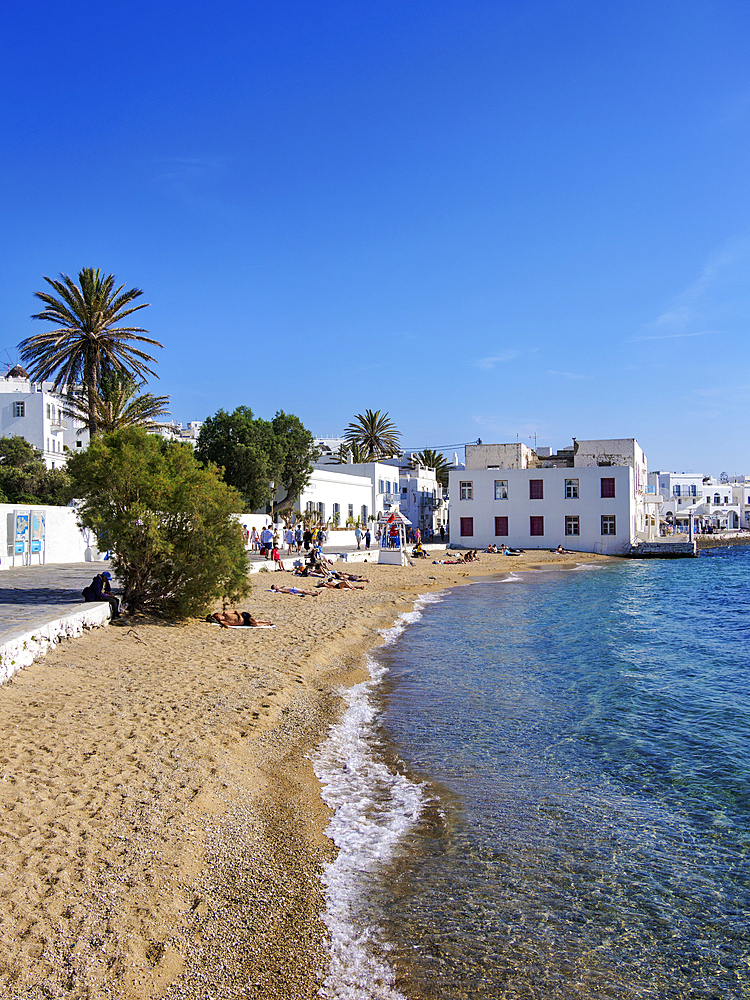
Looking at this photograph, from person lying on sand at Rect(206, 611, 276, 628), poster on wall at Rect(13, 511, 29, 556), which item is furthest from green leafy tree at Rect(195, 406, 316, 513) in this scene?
person lying on sand at Rect(206, 611, 276, 628)

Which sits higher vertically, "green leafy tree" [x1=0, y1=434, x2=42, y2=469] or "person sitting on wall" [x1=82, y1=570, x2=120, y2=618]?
"green leafy tree" [x1=0, y1=434, x2=42, y2=469]

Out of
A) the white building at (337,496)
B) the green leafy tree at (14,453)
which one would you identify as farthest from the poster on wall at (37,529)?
the green leafy tree at (14,453)

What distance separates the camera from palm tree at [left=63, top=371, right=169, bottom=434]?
1224 inches

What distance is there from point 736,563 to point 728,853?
175 feet

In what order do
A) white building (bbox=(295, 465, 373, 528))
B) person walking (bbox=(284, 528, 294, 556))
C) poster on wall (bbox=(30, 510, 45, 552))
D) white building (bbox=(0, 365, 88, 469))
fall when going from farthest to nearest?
white building (bbox=(0, 365, 88, 469)), white building (bbox=(295, 465, 373, 528)), person walking (bbox=(284, 528, 294, 556)), poster on wall (bbox=(30, 510, 45, 552))

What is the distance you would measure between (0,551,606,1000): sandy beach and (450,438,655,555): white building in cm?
4486

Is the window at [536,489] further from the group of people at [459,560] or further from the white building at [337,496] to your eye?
the white building at [337,496]

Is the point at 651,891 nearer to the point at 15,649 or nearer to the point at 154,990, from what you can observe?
the point at 154,990

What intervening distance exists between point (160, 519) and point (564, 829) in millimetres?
10186

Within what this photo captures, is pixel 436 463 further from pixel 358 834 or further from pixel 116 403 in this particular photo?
pixel 358 834

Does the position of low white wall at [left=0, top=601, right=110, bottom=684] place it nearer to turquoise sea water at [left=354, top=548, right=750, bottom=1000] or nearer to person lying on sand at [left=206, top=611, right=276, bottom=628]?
person lying on sand at [left=206, top=611, right=276, bottom=628]

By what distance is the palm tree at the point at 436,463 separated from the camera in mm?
80312

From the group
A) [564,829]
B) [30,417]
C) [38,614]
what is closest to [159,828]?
[564,829]

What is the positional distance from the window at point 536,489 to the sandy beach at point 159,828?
147ft
